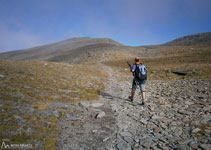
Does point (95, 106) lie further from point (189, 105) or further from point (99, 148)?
point (189, 105)

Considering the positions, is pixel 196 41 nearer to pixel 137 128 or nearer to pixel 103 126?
pixel 137 128

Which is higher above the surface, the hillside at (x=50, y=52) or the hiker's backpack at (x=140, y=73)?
the hillside at (x=50, y=52)

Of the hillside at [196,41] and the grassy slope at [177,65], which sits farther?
the hillside at [196,41]

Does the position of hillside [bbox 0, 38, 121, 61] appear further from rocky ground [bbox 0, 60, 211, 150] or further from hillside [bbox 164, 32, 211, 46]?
rocky ground [bbox 0, 60, 211, 150]

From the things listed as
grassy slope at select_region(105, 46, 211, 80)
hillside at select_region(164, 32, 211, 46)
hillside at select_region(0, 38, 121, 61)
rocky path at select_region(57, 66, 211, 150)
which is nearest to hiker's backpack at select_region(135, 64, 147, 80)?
rocky path at select_region(57, 66, 211, 150)

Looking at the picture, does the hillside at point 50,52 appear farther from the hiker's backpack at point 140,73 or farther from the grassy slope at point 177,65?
the hiker's backpack at point 140,73

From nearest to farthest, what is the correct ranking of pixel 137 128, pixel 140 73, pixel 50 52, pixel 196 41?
pixel 137 128, pixel 140 73, pixel 196 41, pixel 50 52

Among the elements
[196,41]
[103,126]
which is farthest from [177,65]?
[196,41]

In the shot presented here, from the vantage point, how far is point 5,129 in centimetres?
398

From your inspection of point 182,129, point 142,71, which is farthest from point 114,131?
point 142,71

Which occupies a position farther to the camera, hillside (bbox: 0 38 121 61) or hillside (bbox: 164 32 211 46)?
hillside (bbox: 164 32 211 46)

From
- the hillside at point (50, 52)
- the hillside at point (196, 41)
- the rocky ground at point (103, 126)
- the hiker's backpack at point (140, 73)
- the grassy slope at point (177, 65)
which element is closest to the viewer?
the rocky ground at point (103, 126)

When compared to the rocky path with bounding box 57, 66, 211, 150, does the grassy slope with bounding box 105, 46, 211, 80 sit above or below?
above

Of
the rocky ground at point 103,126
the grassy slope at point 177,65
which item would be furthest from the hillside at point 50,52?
the rocky ground at point 103,126
